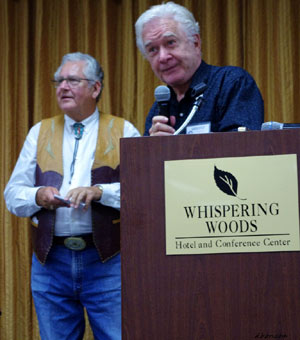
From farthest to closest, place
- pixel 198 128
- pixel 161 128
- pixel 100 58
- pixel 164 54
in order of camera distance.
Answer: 1. pixel 100 58
2. pixel 164 54
3. pixel 198 128
4. pixel 161 128

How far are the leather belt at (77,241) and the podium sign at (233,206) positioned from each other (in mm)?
1262

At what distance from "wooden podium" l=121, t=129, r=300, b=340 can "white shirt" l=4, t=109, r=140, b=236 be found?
1.17 m

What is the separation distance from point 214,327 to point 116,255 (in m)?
1.34

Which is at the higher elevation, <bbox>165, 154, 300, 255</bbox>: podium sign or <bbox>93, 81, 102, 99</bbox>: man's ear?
<bbox>93, 81, 102, 99</bbox>: man's ear

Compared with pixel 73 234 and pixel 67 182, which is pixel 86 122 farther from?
pixel 73 234

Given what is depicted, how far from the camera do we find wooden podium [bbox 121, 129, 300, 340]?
3.85 feet

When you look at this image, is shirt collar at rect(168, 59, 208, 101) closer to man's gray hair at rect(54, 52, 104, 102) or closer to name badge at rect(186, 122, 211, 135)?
name badge at rect(186, 122, 211, 135)

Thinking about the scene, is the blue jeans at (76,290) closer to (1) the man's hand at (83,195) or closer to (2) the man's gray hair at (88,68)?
(1) the man's hand at (83,195)

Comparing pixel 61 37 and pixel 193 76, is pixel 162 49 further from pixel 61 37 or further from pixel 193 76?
pixel 61 37

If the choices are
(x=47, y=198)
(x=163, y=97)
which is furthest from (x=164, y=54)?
(x=47, y=198)

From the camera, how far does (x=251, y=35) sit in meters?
3.33

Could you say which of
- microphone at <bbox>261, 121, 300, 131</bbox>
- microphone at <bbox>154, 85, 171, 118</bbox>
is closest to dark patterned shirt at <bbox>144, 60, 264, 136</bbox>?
microphone at <bbox>154, 85, 171, 118</bbox>

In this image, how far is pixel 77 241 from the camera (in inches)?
95.5

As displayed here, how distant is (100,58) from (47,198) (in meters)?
1.43
